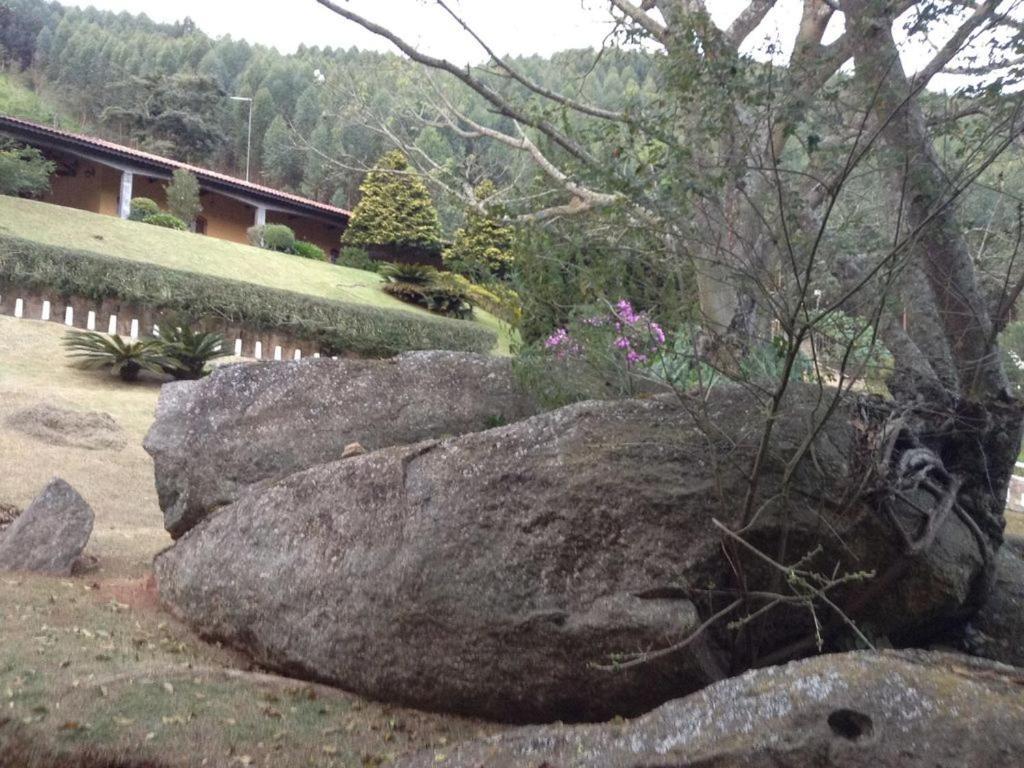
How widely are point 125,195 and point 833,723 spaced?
87.2ft

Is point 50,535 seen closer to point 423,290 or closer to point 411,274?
point 423,290

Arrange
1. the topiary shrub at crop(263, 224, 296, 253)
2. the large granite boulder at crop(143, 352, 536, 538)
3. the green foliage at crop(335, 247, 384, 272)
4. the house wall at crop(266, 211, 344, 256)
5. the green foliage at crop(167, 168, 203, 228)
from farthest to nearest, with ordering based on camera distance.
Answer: the house wall at crop(266, 211, 344, 256)
the green foliage at crop(335, 247, 384, 272)
the topiary shrub at crop(263, 224, 296, 253)
the green foliage at crop(167, 168, 203, 228)
the large granite boulder at crop(143, 352, 536, 538)

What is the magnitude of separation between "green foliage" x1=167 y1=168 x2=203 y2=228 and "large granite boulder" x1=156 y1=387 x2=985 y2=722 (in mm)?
24038

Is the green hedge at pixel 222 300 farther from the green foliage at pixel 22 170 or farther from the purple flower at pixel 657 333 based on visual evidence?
the purple flower at pixel 657 333

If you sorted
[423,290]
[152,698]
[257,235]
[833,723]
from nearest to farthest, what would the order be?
[833,723], [152,698], [423,290], [257,235]

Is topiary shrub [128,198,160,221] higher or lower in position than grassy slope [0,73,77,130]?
lower

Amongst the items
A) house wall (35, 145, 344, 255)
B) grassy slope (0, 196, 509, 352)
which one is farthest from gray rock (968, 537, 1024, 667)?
house wall (35, 145, 344, 255)

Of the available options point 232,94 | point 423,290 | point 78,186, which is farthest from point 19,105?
point 232,94

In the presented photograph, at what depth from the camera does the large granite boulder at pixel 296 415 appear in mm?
5613

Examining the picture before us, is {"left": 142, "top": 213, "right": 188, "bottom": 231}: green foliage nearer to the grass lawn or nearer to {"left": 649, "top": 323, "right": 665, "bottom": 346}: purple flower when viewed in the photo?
the grass lawn

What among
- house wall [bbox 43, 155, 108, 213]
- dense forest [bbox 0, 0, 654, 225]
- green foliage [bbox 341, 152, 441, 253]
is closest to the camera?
dense forest [bbox 0, 0, 654, 225]

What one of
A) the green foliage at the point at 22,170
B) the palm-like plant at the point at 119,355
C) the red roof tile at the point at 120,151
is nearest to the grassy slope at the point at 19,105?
the red roof tile at the point at 120,151

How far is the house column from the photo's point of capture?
2611cm

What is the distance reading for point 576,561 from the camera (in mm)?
3766
